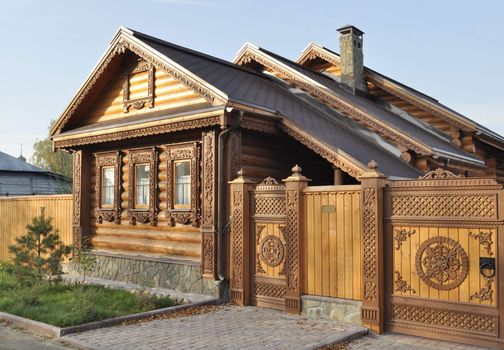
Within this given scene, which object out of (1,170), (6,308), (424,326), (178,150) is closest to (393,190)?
(424,326)

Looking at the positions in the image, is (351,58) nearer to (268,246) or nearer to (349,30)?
(349,30)

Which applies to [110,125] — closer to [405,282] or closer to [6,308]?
[6,308]

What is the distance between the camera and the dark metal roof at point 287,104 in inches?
449

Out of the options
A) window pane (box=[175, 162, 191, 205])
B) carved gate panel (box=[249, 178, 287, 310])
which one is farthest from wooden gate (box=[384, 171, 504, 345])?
window pane (box=[175, 162, 191, 205])

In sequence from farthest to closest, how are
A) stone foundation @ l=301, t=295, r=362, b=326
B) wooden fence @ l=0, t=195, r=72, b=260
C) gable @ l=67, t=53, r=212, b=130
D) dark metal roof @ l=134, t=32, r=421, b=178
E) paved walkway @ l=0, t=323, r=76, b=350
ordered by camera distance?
wooden fence @ l=0, t=195, r=72, b=260, gable @ l=67, t=53, r=212, b=130, dark metal roof @ l=134, t=32, r=421, b=178, stone foundation @ l=301, t=295, r=362, b=326, paved walkway @ l=0, t=323, r=76, b=350

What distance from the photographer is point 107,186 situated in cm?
1430

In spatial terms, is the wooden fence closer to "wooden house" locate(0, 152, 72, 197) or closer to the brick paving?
the brick paving

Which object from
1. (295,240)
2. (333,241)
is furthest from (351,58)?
(333,241)

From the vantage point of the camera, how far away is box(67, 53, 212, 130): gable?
40.1ft

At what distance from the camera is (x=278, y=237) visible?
32.5 feet

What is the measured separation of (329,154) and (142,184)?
16.6 feet

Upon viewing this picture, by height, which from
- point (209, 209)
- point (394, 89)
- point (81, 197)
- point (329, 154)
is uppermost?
point (394, 89)

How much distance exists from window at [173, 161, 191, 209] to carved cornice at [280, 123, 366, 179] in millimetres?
2368

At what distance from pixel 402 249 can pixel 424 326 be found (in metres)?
1.18
